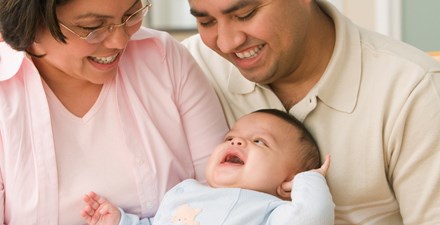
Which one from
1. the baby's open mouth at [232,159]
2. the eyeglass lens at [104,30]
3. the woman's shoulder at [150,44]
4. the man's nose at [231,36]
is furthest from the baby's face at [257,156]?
the eyeglass lens at [104,30]

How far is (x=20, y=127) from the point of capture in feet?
6.59

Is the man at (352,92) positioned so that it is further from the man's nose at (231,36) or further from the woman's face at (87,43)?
the woman's face at (87,43)

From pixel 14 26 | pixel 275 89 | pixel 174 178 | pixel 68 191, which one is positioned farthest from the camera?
pixel 275 89

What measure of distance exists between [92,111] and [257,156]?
0.53 metres

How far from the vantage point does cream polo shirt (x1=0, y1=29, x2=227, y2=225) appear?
2.02m

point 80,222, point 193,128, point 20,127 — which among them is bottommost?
point 80,222

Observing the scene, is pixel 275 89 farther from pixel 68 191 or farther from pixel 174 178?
pixel 68 191

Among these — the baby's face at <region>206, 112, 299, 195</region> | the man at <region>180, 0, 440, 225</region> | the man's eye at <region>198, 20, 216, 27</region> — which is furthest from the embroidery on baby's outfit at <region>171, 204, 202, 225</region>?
the man's eye at <region>198, 20, 216, 27</region>

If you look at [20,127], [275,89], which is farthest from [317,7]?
[20,127]

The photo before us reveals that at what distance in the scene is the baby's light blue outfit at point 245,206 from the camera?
190 cm

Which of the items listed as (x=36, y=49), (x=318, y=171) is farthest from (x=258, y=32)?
(x=36, y=49)

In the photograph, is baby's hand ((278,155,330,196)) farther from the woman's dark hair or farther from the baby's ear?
the woman's dark hair

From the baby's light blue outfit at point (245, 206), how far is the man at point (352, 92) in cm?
22

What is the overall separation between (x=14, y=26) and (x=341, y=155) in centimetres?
107
